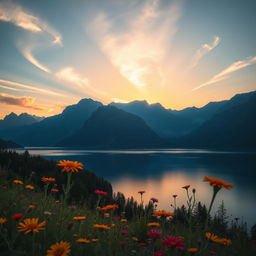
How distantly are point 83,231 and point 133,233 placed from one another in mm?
907

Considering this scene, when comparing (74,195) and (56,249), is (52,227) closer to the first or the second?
(56,249)

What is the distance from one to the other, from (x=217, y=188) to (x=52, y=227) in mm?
2470

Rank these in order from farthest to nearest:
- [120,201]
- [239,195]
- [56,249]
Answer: [239,195] → [120,201] → [56,249]

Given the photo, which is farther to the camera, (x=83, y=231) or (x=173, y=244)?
(x=83, y=231)

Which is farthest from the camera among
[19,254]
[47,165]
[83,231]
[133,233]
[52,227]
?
[47,165]

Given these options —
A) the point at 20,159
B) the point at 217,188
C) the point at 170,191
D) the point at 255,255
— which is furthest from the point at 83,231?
the point at 170,191

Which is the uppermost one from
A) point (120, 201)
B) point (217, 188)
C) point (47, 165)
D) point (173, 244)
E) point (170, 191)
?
point (217, 188)

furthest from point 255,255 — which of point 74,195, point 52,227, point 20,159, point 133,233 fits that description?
point 20,159

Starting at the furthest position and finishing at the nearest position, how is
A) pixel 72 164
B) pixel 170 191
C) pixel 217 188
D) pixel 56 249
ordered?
pixel 170 191 → pixel 72 164 → pixel 217 188 → pixel 56 249

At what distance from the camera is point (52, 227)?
353 centimetres

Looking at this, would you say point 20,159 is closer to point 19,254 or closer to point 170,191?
point 19,254

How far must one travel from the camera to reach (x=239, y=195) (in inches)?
1409

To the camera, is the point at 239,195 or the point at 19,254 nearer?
the point at 19,254

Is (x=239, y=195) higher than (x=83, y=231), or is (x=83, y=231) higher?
(x=83, y=231)
